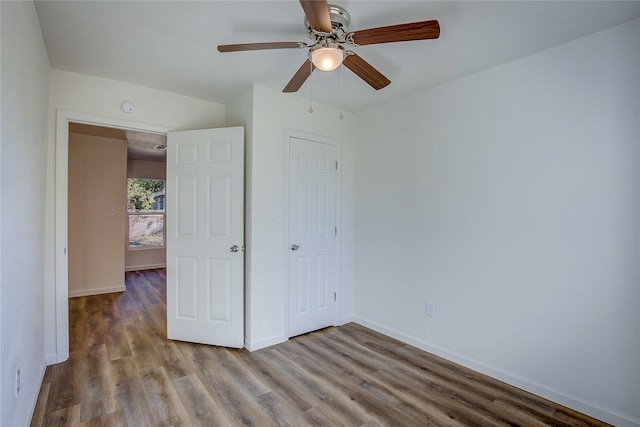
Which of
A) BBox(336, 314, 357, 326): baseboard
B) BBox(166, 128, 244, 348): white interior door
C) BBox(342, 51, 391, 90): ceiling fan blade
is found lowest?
BBox(336, 314, 357, 326): baseboard

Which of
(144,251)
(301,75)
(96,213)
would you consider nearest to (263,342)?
(301,75)

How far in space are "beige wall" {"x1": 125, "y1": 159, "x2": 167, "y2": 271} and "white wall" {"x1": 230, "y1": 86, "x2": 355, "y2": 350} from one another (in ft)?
13.6

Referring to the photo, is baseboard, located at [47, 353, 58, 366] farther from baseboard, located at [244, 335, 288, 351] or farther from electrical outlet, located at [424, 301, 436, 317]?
electrical outlet, located at [424, 301, 436, 317]

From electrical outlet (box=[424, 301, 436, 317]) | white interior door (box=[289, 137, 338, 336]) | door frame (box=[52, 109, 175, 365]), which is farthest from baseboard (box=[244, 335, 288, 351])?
door frame (box=[52, 109, 175, 365])

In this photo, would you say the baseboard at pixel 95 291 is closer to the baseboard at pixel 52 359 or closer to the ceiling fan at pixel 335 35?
the baseboard at pixel 52 359

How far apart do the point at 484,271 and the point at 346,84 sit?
2005mm

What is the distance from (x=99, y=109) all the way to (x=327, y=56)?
2.29m

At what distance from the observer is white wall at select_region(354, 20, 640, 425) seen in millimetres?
1883

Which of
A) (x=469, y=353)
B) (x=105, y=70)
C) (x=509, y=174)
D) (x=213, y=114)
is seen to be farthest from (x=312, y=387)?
(x=105, y=70)

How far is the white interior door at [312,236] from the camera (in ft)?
10.4

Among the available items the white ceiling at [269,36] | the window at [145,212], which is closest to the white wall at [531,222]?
the white ceiling at [269,36]

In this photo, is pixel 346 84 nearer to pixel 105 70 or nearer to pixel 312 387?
pixel 105 70

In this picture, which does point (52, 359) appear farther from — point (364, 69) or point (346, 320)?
point (364, 69)

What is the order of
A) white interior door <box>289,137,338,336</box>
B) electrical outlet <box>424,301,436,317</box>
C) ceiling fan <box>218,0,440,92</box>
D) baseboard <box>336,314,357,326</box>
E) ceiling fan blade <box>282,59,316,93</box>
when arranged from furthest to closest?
baseboard <box>336,314,357,326</box>, white interior door <box>289,137,338,336</box>, electrical outlet <box>424,301,436,317</box>, ceiling fan blade <box>282,59,316,93</box>, ceiling fan <box>218,0,440,92</box>
